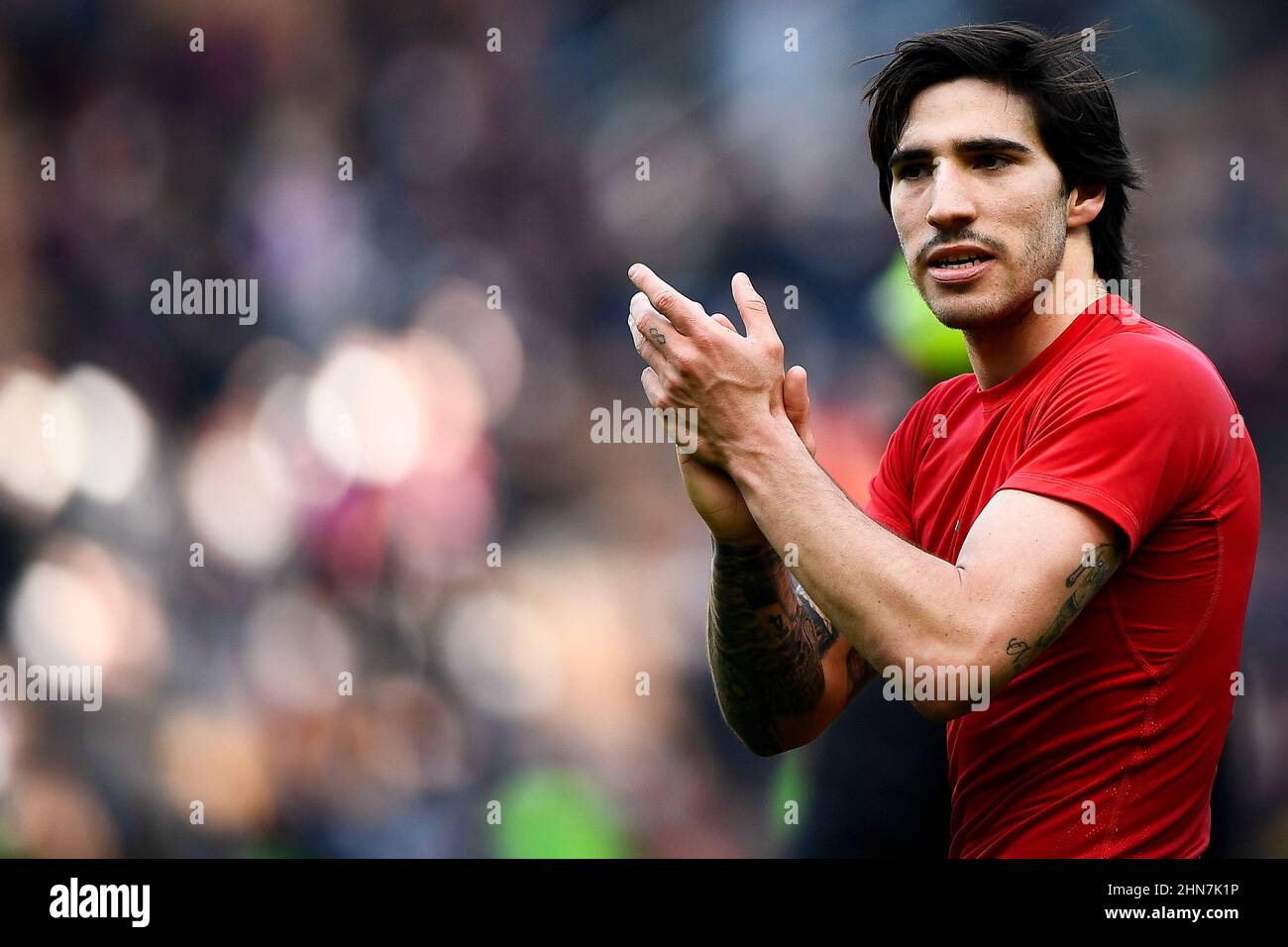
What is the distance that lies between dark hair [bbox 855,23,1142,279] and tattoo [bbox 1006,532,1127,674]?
73 cm

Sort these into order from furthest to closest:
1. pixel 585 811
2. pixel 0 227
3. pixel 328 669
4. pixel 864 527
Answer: pixel 0 227, pixel 328 669, pixel 585 811, pixel 864 527

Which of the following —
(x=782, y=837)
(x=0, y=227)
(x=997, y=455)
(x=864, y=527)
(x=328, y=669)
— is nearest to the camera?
(x=864, y=527)

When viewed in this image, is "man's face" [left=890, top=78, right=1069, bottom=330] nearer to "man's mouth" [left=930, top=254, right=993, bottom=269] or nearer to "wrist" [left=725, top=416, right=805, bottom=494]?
"man's mouth" [left=930, top=254, right=993, bottom=269]

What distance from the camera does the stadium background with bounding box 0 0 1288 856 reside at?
3.93m

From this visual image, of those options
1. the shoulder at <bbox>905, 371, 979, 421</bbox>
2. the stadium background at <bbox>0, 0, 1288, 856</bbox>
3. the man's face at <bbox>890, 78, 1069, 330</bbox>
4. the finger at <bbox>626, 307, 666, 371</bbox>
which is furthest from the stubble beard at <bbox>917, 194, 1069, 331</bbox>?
the stadium background at <bbox>0, 0, 1288, 856</bbox>

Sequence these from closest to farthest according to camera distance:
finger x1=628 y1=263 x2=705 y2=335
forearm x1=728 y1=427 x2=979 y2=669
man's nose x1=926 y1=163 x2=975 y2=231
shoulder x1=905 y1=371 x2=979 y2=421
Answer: forearm x1=728 y1=427 x2=979 y2=669, finger x1=628 y1=263 x2=705 y2=335, man's nose x1=926 y1=163 x2=975 y2=231, shoulder x1=905 y1=371 x2=979 y2=421

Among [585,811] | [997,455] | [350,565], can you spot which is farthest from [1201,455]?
[350,565]

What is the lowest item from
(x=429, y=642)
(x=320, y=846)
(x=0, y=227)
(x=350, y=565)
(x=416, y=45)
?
(x=320, y=846)

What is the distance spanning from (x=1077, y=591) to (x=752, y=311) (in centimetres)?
64

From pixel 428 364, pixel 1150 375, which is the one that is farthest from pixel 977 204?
pixel 428 364

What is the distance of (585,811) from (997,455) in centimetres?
264

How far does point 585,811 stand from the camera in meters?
Result: 4.03

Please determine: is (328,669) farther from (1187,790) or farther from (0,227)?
(1187,790)

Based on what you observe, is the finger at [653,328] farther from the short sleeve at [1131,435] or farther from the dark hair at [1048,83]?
the dark hair at [1048,83]
